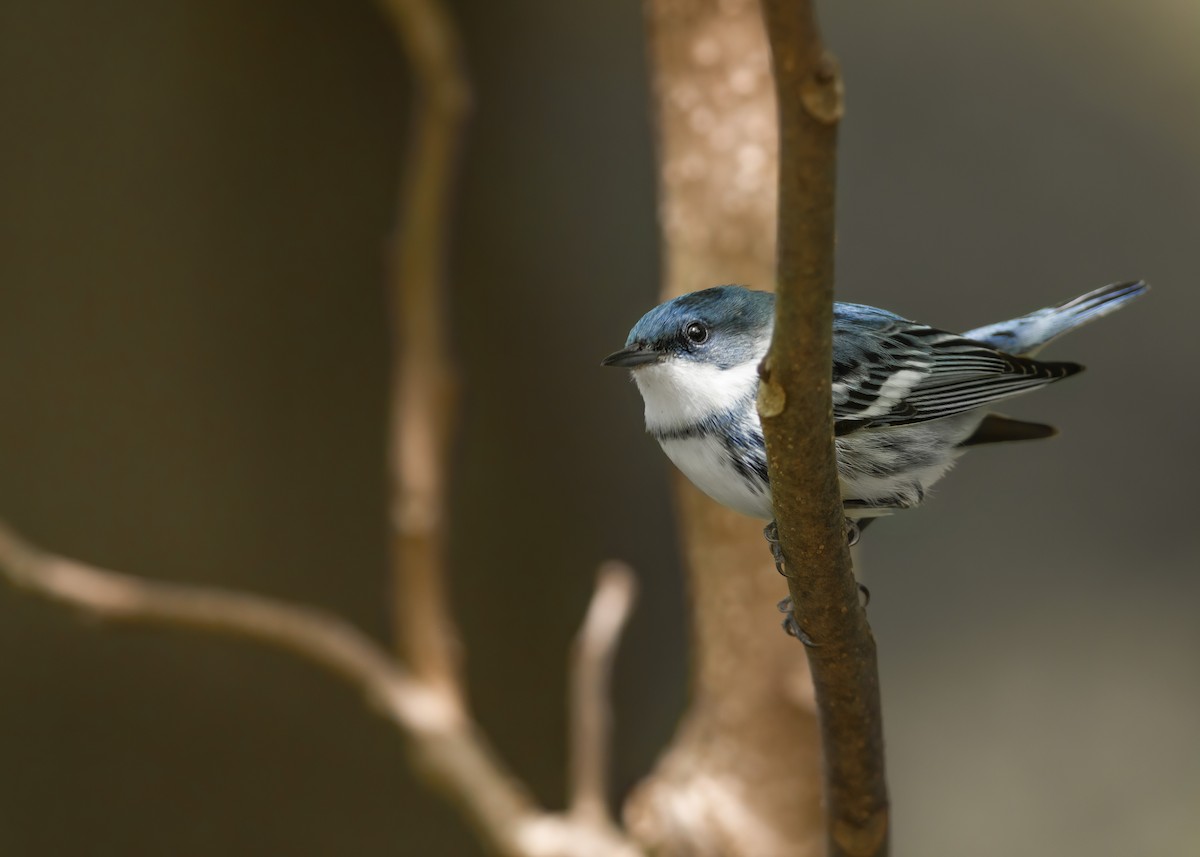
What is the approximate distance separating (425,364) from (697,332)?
36.8 inches

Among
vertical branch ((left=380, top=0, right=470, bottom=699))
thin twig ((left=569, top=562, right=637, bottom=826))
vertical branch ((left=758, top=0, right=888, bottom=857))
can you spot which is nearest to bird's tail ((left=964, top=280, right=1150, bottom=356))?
vertical branch ((left=758, top=0, right=888, bottom=857))

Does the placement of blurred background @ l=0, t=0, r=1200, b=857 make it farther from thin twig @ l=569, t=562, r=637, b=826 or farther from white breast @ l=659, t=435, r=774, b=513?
white breast @ l=659, t=435, r=774, b=513

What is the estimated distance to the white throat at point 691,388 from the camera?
4.30 ft

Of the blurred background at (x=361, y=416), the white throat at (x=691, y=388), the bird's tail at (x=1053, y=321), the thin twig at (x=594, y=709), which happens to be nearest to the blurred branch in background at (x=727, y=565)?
the thin twig at (x=594, y=709)

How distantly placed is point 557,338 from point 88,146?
147cm

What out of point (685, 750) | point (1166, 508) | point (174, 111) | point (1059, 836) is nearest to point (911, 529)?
point (1166, 508)

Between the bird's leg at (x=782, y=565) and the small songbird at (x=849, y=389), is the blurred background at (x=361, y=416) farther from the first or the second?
the bird's leg at (x=782, y=565)

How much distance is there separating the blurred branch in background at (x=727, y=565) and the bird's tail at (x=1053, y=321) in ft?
1.43

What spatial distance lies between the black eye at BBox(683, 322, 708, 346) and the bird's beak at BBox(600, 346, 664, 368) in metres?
0.05

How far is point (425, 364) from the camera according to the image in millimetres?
2215

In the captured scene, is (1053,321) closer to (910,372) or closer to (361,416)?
(910,372)

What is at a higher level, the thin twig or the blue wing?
the blue wing

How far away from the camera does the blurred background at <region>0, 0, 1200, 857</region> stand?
3152 mm

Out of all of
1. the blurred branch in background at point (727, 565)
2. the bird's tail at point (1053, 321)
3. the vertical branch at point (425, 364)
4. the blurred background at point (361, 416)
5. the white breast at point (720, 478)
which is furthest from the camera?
the blurred background at point (361, 416)
